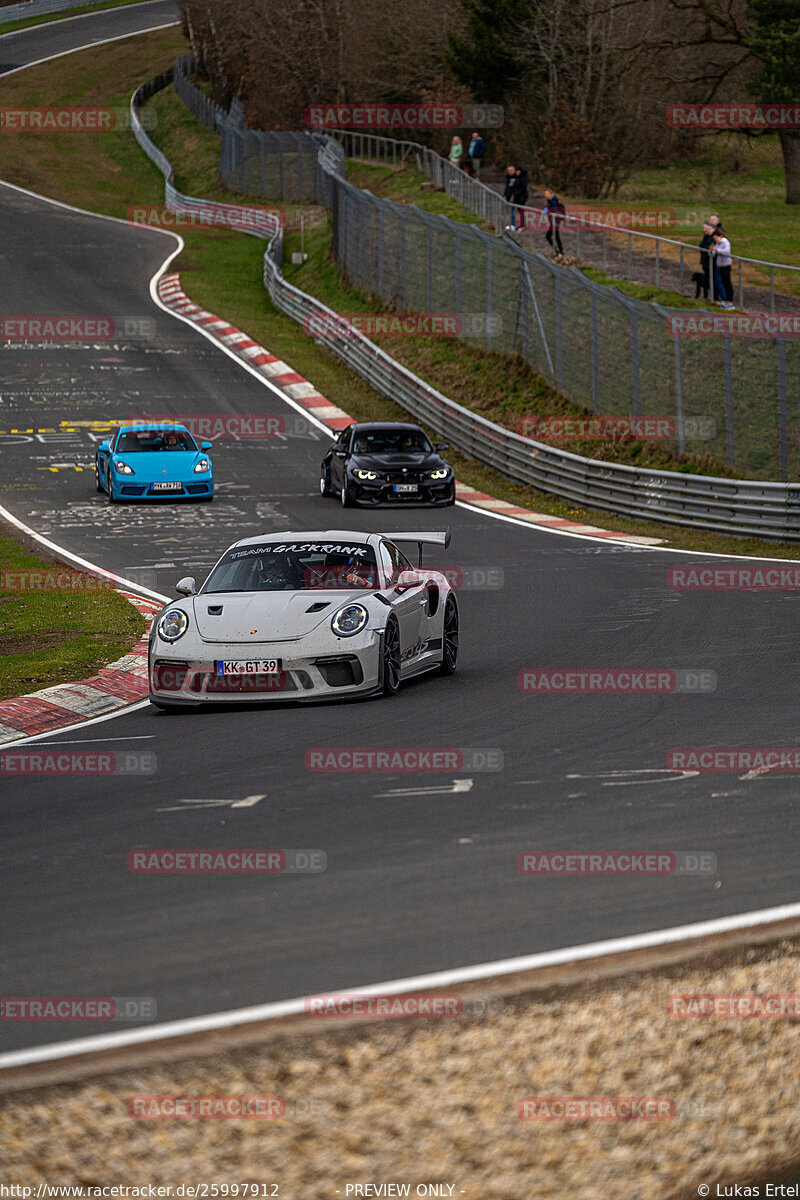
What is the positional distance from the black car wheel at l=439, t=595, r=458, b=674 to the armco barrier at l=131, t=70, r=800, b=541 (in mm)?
10985

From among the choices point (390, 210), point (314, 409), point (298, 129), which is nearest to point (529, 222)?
point (390, 210)

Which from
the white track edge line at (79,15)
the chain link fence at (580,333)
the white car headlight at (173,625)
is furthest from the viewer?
the white track edge line at (79,15)

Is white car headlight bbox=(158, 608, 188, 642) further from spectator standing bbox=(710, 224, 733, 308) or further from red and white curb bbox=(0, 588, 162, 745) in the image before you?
spectator standing bbox=(710, 224, 733, 308)

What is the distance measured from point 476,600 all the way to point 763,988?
1315 cm

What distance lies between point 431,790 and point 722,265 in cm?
2636

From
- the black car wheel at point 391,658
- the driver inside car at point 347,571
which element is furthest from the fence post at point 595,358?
the black car wheel at point 391,658

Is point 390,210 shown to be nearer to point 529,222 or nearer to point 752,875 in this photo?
point 529,222

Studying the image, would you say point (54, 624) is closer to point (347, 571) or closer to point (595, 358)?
point (347, 571)

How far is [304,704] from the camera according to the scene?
453 inches

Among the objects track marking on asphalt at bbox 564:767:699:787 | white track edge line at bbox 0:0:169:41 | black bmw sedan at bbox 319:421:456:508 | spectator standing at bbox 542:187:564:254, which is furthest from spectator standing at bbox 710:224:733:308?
white track edge line at bbox 0:0:169:41

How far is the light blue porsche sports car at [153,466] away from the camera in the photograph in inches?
1072

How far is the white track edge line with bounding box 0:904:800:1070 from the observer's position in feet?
14.4

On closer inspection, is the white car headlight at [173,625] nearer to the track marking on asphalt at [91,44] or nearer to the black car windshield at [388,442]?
the black car windshield at [388,442]

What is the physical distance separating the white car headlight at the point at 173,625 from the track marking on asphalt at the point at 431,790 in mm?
3804
